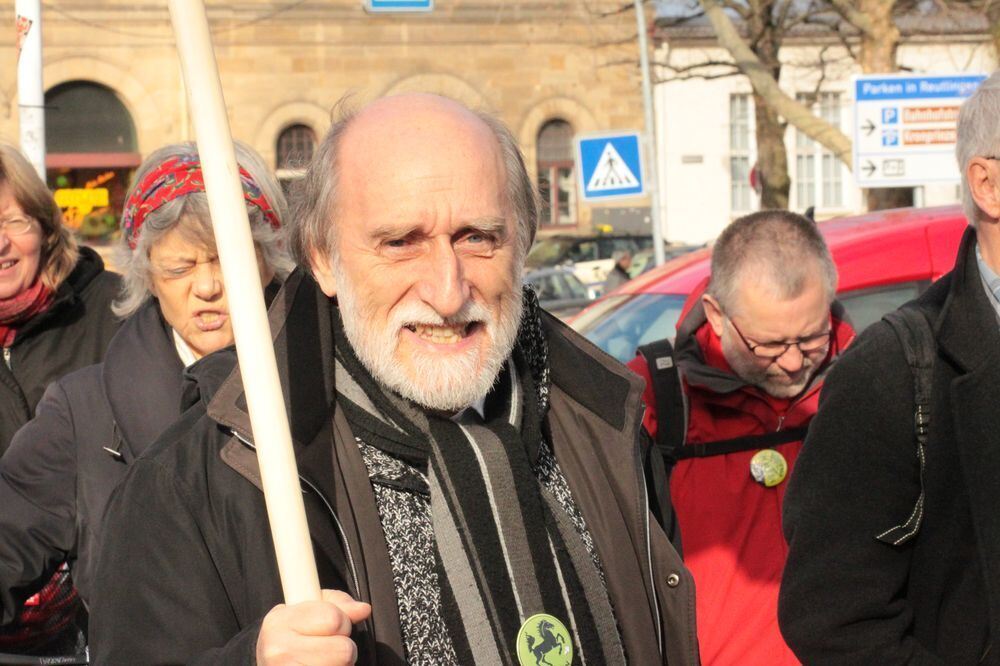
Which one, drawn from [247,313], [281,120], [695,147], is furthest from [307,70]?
[247,313]

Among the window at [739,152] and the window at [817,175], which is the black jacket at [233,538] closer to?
the window at [739,152]

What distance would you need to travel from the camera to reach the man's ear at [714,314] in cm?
376

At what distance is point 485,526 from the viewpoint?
7.20 ft

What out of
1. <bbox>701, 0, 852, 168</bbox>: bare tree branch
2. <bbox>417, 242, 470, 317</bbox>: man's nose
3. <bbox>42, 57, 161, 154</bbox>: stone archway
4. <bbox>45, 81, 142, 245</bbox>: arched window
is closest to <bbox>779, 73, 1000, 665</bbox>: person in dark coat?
<bbox>417, 242, 470, 317</bbox>: man's nose

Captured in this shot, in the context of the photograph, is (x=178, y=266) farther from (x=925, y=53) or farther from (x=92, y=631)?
(x=925, y=53)

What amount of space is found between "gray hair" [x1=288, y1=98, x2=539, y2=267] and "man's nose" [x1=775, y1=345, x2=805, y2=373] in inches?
53.7

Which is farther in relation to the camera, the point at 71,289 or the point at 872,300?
the point at 872,300

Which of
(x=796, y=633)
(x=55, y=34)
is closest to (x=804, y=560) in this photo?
(x=796, y=633)

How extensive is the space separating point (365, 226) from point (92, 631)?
0.72 metres

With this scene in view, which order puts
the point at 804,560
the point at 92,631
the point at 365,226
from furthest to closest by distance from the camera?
the point at 804,560 → the point at 365,226 → the point at 92,631

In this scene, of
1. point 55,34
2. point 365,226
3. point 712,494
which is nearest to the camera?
point 365,226

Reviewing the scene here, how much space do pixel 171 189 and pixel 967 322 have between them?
182 centimetres

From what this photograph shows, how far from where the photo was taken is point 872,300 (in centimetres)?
547

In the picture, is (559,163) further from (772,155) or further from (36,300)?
(36,300)
